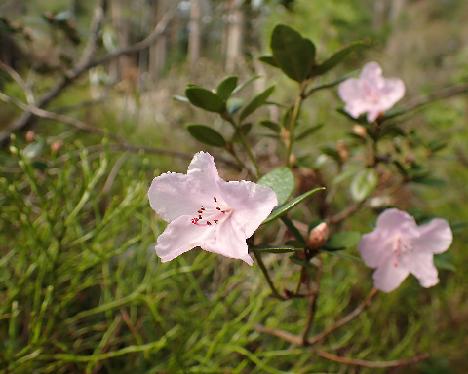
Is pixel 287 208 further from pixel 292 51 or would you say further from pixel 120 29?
pixel 120 29

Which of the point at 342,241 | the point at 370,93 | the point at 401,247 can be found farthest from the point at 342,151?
the point at 342,241

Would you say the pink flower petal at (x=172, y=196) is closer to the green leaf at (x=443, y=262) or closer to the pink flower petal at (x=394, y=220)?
the pink flower petal at (x=394, y=220)

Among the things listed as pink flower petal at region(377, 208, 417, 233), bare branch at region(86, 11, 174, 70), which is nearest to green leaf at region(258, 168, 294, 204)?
pink flower petal at region(377, 208, 417, 233)

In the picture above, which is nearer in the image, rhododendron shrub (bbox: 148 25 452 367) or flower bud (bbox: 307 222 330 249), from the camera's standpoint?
rhododendron shrub (bbox: 148 25 452 367)

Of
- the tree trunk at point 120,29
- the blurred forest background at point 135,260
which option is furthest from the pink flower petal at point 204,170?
the tree trunk at point 120,29

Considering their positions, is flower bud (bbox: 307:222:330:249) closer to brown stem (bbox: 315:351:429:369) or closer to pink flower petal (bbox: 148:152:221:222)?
pink flower petal (bbox: 148:152:221:222)
